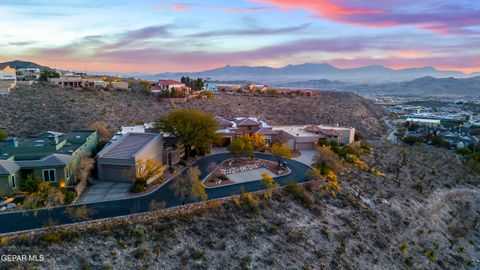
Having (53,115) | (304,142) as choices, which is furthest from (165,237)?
(53,115)

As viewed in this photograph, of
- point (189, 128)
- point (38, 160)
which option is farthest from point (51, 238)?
point (189, 128)

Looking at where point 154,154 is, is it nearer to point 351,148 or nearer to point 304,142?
point 304,142

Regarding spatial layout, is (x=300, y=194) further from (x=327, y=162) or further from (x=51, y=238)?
(x=51, y=238)

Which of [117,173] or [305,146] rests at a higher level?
[117,173]

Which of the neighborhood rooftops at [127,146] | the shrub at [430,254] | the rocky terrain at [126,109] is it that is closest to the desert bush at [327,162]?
the shrub at [430,254]

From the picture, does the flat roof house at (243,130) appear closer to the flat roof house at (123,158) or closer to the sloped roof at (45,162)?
the flat roof house at (123,158)
